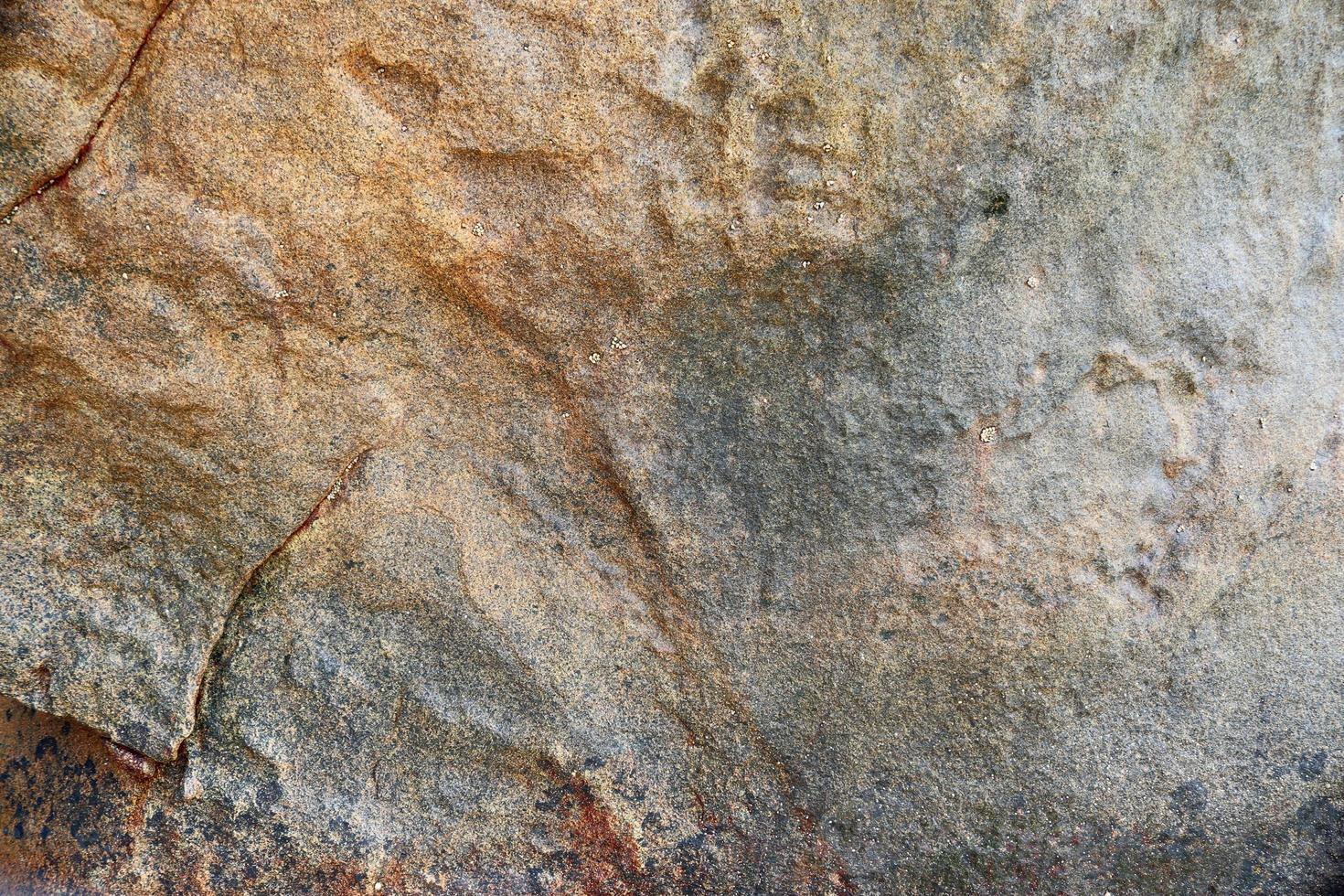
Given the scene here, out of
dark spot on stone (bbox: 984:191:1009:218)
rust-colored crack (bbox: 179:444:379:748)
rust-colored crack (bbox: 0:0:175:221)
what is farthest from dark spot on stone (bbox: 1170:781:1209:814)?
rust-colored crack (bbox: 0:0:175:221)

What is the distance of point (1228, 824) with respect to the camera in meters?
1.16

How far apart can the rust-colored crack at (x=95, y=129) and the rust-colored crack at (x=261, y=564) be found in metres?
0.42

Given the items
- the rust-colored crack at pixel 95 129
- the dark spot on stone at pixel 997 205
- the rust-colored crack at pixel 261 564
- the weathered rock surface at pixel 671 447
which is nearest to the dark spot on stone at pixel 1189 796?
the weathered rock surface at pixel 671 447

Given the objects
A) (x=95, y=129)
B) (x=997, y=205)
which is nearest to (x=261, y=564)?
(x=95, y=129)

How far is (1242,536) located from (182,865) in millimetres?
1393

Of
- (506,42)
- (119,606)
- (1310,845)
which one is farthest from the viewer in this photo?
(1310,845)

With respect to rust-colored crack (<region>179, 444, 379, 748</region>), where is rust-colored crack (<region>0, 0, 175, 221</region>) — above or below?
above

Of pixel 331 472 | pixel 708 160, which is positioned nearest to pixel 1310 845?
pixel 708 160

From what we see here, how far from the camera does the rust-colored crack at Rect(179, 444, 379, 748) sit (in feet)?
3.62

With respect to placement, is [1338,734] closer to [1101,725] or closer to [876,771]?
[1101,725]

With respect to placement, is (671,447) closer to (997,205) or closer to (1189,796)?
(997,205)

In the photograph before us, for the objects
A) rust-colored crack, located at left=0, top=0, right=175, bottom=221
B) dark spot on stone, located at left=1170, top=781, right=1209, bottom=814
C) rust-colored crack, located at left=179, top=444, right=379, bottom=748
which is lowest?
rust-colored crack, located at left=179, top=444, right=379, bottom=748

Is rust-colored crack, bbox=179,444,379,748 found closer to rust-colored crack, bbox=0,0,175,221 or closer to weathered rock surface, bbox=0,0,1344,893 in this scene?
weathered rock surface, bbox=0,0,1344,893

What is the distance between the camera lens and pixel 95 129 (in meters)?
0.95
